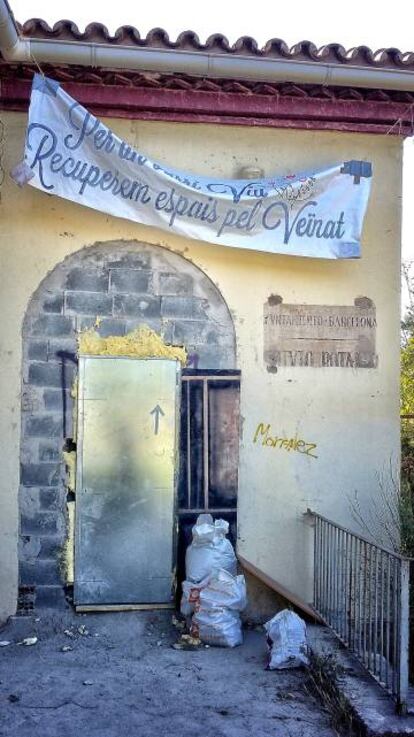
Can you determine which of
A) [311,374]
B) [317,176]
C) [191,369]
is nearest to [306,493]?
[311,374]

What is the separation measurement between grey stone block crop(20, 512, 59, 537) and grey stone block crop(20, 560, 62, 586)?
230 millimetres

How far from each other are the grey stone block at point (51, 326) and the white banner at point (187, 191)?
94cm

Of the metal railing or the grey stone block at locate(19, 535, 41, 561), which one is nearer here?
the metal railing

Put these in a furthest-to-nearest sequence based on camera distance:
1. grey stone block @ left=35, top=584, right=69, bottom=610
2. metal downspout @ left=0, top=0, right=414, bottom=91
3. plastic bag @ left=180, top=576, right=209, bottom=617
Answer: grey stone block @ left=35, top=584, right=69, bottom=610 < plastic bag @ left=180, top=576, right=209, bottom=617 < metal downspout @ left=0, top=0, right=414, bottom=91

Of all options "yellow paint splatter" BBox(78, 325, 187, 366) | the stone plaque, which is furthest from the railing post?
"yellow paint splatter" BBox(78, 325, 187, 366)

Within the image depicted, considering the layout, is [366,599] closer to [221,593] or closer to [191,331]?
[221,593]

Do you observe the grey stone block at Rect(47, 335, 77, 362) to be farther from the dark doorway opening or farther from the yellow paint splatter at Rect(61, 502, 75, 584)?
the yellow paint splatter at Rect(61, 502, 75, 584)

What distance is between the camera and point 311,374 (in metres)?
6.23

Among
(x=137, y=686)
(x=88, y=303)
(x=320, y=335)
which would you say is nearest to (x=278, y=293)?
(x=320, y=335)

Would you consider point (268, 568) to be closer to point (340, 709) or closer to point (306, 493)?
point (306, 493)

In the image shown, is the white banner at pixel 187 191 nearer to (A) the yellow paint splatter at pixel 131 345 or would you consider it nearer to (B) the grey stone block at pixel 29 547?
(A) the yellow paint splatter at pixel 131 345

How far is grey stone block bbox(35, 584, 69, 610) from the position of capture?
5750 millimetres

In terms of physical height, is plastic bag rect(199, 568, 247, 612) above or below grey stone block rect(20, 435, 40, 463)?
below

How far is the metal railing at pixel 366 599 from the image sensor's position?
13.8ft
